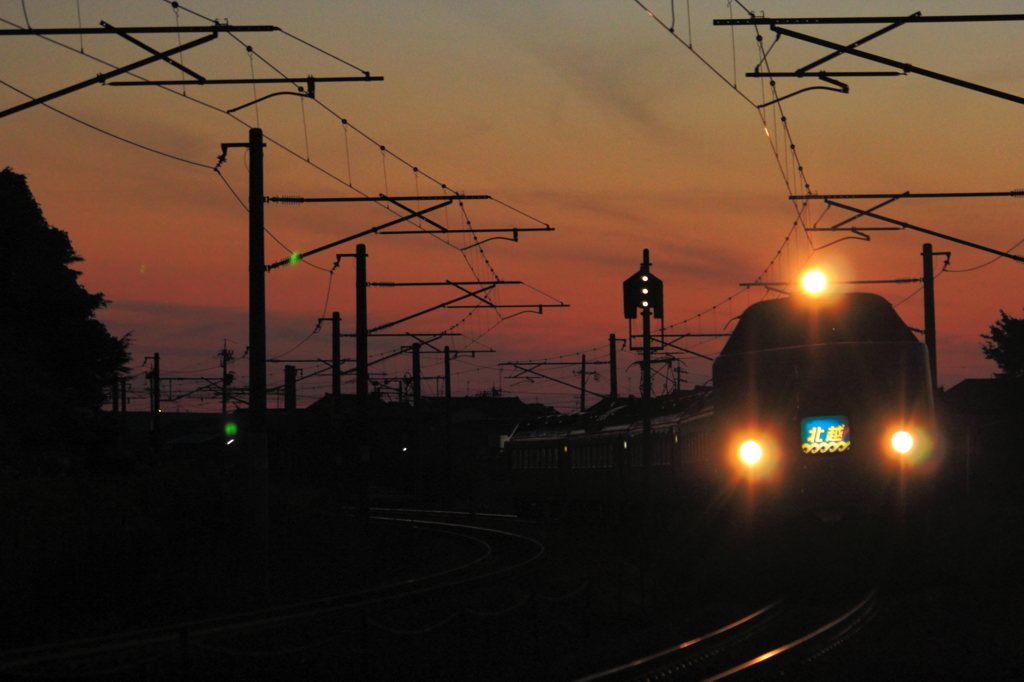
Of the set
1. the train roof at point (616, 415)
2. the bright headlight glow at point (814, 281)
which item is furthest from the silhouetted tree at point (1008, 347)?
the bright headlight glow at point (814, 281)

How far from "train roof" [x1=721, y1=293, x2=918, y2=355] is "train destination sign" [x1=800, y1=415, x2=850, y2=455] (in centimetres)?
122

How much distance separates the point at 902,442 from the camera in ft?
53.2

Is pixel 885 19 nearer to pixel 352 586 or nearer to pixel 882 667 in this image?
pixel 882 667

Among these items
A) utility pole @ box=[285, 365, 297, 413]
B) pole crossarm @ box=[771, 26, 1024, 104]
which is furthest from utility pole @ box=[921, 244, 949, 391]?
utility pole @ box=[285, 365, 297, 413]

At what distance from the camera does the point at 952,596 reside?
17016 millimetres

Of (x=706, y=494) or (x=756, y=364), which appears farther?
(x=706, y=494)

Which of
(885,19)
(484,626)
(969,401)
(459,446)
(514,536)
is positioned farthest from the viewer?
(459,446)

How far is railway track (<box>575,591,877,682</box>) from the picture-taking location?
1189 centimetres

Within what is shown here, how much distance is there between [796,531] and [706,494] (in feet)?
13.6

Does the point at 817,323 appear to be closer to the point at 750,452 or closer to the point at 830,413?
the point at 830,413

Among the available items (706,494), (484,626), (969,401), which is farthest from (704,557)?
(969,401)

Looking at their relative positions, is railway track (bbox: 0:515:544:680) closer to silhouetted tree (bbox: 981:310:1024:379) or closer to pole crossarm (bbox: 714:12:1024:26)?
pole crossarm (bbox: 714:12:1024:26)

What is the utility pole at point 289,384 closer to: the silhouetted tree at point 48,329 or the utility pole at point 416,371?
the utility pole at point 416,371

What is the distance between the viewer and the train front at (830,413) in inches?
637
